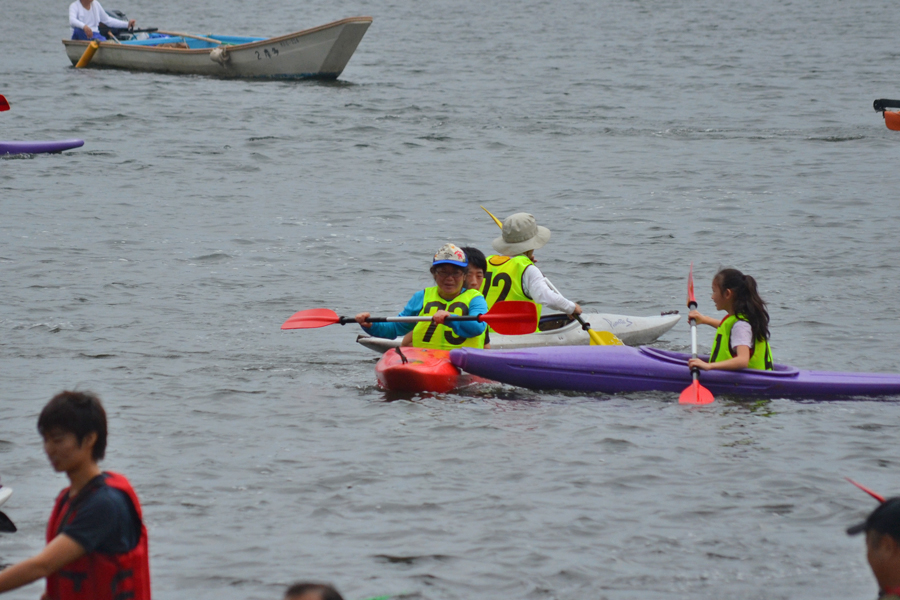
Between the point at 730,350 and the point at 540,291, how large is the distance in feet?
4.51

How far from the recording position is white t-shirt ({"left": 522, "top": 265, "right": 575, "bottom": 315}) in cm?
768

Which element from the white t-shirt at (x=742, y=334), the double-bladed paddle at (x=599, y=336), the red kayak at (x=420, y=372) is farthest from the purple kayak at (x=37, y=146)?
the white t-shirt at (x=742, y=334)

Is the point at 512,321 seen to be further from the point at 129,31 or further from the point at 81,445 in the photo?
the point at 129,31

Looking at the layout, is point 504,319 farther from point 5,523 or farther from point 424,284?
point 5,523

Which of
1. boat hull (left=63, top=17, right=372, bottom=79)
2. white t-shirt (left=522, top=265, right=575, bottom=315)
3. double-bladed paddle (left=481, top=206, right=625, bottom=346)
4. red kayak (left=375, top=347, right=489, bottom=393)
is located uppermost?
boat hull (left=63, top=17, right=372, bottom=79)

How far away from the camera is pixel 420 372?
7.04m

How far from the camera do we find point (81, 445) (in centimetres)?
299

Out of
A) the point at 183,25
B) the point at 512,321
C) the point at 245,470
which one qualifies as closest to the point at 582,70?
the point at 183,25

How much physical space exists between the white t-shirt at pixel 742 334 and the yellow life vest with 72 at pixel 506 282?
1.50 meters

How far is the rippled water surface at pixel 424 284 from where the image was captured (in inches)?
197

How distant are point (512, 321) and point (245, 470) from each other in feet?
8.29

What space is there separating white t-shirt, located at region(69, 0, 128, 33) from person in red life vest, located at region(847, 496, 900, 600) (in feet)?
71.0

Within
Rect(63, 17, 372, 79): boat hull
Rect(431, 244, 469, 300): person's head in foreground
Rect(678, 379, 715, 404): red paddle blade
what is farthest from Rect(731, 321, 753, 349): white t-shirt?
Rect(63, 17, 372, 79): boat hull

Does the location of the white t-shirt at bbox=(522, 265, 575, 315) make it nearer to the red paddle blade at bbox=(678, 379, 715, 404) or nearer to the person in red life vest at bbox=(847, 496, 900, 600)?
the red paddle blade at bbox=(678, 379, 715, 404)
